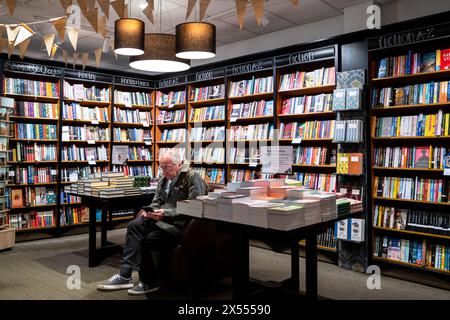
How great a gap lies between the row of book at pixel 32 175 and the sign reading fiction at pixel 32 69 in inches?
58.9

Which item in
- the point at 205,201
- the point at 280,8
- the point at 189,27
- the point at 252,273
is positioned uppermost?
the point at 280,8

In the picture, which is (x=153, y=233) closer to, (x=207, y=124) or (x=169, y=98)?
(x=207, y=124)

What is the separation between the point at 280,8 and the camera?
4973 millimetres

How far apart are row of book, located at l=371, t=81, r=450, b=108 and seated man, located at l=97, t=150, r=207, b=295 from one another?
2.31 meters

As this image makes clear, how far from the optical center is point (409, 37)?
381cm

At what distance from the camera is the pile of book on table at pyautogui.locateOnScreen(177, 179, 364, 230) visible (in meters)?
2.23

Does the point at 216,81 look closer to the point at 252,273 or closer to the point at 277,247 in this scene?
the point at 277,247

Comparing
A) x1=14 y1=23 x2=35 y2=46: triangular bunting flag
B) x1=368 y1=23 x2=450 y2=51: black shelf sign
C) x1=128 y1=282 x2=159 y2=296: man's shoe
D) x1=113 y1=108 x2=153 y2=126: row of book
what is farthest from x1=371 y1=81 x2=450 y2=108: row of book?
x1=113 y1=108 x2=153 y2=126: row of book

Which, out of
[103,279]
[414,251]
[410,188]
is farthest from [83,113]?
[414,251]

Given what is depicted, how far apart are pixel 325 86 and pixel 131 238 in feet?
9.89

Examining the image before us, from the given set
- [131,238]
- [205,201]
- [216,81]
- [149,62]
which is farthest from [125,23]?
[216,81]

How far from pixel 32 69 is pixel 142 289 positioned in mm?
4076

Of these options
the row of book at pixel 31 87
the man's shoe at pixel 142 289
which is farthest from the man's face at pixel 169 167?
the row of book at pixel 31 87

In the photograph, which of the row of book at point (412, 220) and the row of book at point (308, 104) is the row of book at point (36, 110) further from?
the row of book at point (412, 220)
